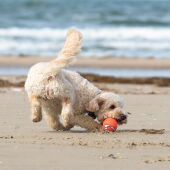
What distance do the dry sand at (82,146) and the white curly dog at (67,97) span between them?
177mm

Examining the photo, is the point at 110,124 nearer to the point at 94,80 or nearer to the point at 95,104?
the point at 95,104

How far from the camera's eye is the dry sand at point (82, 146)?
5.94 meters

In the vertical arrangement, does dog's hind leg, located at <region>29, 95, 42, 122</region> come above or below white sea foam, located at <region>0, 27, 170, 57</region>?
below

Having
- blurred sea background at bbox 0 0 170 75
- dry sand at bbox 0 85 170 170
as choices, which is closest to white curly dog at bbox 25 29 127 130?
dry sand at bbox 0 85 170 170

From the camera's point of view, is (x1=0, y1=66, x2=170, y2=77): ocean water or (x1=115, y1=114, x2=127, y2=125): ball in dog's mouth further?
(x1=0, y1=66, x2=170, y2=77): ocean water

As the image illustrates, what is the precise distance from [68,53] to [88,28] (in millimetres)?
21774

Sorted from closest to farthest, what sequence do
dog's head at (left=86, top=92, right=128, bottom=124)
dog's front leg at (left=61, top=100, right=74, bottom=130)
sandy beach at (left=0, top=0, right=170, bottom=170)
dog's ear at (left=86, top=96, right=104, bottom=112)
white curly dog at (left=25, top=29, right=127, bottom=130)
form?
sandy beach at (left=0, top=0, right=170, bottom=170)
white curly dog at (left=25, top=29, right=127, bottom=130)
dog's front leg at (left=61, top=100, right=74, bottom=130)
dog's head at (left=86, top=92, right=128, bottom=124)
dog's ear at (left=86, top=96, right=104, bottom=112)

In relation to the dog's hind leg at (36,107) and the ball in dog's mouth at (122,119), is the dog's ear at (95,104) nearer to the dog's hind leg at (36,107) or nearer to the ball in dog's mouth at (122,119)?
the ball in dog's mouth at (122,119)

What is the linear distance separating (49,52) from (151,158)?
1675cm

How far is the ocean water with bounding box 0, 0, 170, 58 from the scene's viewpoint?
23.6 meters

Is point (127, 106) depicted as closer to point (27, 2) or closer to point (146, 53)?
point (146, 53)

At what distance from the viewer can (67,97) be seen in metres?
7.79

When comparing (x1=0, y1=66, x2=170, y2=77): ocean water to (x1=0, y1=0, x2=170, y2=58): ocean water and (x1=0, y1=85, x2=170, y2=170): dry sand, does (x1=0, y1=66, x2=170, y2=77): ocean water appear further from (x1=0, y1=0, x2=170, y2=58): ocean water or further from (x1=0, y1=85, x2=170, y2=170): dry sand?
(x1=0, y1=85, x2=170, y2=170): dry sand

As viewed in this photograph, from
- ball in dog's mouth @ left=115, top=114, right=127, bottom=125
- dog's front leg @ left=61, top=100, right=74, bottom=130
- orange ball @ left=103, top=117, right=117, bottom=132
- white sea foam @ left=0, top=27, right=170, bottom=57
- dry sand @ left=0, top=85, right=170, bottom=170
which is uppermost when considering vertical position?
white sea foam @ left=0, top=27, right=170, bottom=57
